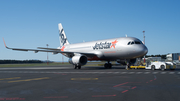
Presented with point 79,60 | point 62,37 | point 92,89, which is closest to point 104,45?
point 79,60

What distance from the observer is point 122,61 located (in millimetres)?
28516

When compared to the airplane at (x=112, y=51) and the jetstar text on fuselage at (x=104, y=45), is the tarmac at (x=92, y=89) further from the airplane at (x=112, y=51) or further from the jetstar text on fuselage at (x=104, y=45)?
the jetstar text on fuselage at (x=104, y=45)

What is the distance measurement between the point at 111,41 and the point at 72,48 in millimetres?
10871

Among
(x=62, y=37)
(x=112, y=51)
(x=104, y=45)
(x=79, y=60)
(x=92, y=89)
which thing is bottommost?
(x=92, y=89)

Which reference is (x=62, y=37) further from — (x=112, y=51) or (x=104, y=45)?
(x=112, y=51)

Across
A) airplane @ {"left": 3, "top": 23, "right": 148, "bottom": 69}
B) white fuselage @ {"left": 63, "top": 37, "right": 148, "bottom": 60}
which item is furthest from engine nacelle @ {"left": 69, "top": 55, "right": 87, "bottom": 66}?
white fuselage @ {"left": 63, "top": 37, "right": 148, "bottom": 60}

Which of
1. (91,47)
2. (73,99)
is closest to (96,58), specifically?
(91,47)

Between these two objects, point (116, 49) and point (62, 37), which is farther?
point (62, 37)

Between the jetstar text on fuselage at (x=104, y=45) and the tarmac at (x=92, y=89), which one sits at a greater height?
the jetstar text on fuselage at (x=104, y=45)

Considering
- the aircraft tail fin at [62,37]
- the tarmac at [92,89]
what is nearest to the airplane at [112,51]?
the aircraft tail fin at [62,37]

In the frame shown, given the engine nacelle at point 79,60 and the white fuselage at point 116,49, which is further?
the engine nacelle at point 79,60

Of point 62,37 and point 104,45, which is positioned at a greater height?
point 62,37

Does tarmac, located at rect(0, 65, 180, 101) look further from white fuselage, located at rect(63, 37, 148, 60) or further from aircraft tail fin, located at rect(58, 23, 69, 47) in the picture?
aircraft tail fin, located at rect(58, 23, 69, 47)

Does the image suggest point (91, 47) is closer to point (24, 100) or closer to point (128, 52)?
point (128, 52)
